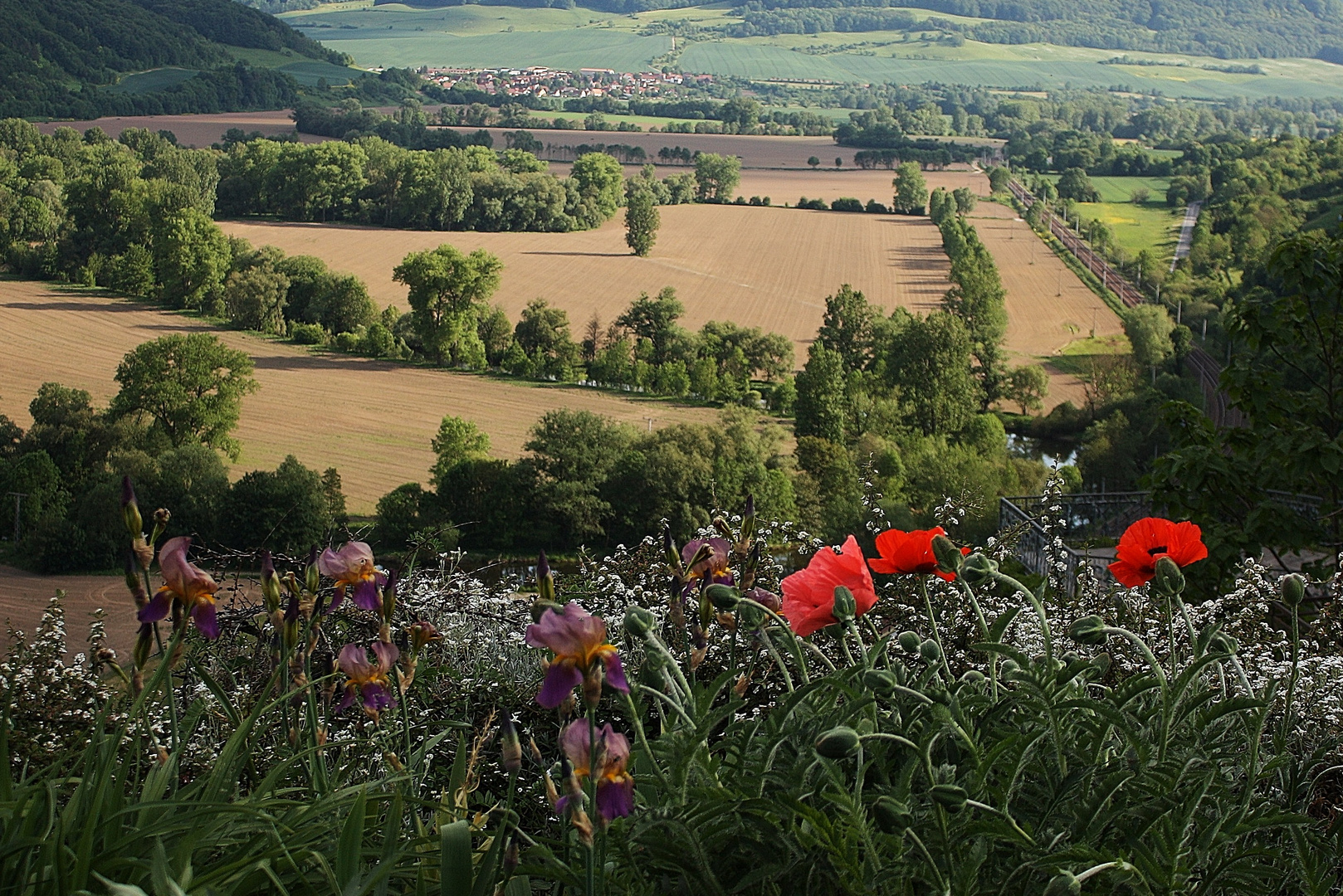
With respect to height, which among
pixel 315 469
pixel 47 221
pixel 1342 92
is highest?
pixel 1342 92

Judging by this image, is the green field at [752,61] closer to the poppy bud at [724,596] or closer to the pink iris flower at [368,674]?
the pink iris flower at [368,674]

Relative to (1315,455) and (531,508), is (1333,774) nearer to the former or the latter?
(1315,455)

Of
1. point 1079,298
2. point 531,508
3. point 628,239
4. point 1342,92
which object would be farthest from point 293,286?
point 1342,92

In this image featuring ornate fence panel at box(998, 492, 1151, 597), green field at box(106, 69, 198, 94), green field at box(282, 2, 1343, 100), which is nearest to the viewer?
ornate fence panel at box(998, 492, 1151, 597)

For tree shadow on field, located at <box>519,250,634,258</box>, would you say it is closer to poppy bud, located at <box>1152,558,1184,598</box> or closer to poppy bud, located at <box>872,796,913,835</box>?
poppy bud, located at <box>1152,558,1184,598</box>

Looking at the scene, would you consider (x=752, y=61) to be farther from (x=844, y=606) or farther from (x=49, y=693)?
(x=844, y=606)

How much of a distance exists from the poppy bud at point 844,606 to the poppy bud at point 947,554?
0.19 meters

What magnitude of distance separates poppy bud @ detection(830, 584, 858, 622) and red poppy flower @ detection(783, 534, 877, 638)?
93 millimetres

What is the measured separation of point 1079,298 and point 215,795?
200ft

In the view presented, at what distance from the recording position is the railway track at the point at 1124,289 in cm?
3694

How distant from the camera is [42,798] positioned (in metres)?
1.88

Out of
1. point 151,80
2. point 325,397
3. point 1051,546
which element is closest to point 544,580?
point 1051,546

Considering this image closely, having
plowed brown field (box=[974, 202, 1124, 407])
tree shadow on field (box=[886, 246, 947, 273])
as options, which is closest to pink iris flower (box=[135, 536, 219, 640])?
plowed brown field (box=[974, 202, 1124, 407])

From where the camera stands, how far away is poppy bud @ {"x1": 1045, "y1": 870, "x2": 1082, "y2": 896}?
1.35m
